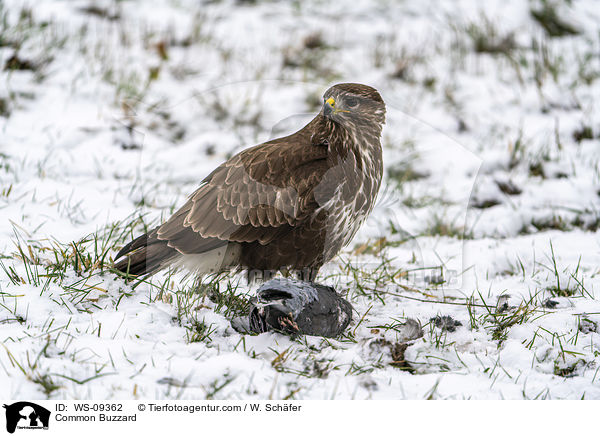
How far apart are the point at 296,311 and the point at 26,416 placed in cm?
116

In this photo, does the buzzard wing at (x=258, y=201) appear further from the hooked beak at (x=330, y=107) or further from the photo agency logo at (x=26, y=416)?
the photo agency logo at (x=26, y=416)

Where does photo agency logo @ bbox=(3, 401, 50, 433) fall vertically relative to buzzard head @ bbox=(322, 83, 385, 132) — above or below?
below

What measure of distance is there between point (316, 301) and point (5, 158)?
9.35ft

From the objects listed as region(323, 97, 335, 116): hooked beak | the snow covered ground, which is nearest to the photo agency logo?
the snow covered ground

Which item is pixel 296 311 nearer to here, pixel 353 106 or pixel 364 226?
pixel 353 106

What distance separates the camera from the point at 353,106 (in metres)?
2.94

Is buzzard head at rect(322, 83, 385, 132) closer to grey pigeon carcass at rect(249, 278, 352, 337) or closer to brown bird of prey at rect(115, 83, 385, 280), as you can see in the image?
brown bird of prey at rect(115, 83, 385, 280)

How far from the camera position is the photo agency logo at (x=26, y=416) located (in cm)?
210

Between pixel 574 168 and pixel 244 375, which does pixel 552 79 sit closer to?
pixel 574 168

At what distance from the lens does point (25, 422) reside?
211 centimetres

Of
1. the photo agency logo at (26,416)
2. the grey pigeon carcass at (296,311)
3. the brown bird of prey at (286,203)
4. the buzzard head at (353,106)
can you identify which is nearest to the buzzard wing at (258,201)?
the brown bird of prey at (286,203)

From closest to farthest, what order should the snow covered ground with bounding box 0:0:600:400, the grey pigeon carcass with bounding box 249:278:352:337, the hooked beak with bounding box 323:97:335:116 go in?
1. the snow covered ground with bounding box 0:0:600:400
2. the grey pigeon carcass with bounding box 249:278:352:337
3. the hooked beak with bounding box 323:97:335:116

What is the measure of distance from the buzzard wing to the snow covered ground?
19 cm

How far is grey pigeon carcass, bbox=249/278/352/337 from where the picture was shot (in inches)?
108
